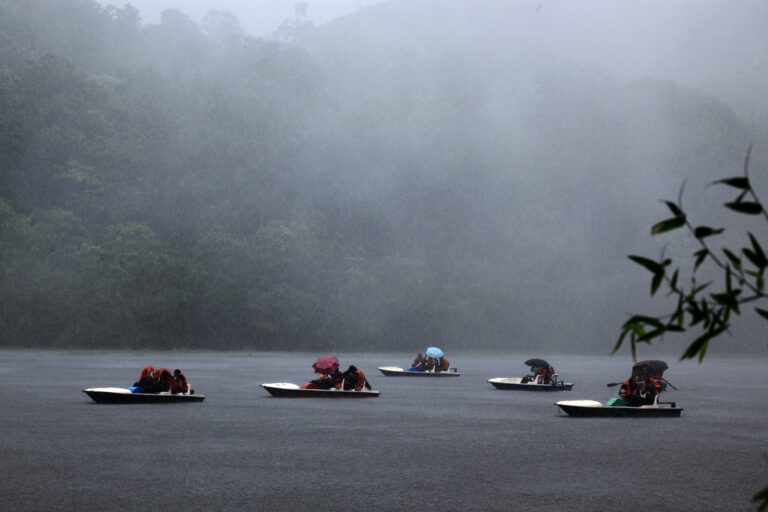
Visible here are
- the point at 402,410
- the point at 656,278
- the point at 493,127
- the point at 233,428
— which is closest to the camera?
the point at 656,278

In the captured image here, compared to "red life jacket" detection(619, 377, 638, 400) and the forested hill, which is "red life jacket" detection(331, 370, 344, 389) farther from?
the forested hill

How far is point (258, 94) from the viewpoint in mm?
146875

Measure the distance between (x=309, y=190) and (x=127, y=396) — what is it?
352ft

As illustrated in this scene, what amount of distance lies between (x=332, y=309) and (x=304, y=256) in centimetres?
715

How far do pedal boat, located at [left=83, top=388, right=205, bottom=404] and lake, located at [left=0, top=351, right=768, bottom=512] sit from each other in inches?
12.3

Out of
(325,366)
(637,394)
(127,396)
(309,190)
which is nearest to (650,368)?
(637,394)

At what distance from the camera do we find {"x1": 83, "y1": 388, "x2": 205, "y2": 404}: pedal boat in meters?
31.4

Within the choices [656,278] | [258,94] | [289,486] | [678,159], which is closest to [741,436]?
[289,486]

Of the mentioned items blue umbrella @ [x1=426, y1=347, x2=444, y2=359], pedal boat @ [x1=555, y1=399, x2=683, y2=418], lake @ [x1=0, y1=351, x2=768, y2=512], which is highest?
blue umbrella @ [x1=426, y1=347, x2=444, y2=359]

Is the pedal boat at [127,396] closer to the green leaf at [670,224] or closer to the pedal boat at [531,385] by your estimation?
the pedal boat at [531,385]

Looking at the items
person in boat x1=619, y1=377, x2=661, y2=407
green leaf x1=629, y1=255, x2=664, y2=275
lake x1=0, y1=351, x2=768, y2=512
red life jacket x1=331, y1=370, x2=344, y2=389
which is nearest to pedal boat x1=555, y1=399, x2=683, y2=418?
person in boat x1=619, y1=377, x2=661, y2=407

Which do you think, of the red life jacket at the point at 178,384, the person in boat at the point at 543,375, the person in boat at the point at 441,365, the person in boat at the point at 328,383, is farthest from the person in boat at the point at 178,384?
the person in boat at the point at 441,365

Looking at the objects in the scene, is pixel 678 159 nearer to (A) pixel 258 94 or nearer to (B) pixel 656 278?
(A) pixel 258 94

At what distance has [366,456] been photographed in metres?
19.9
